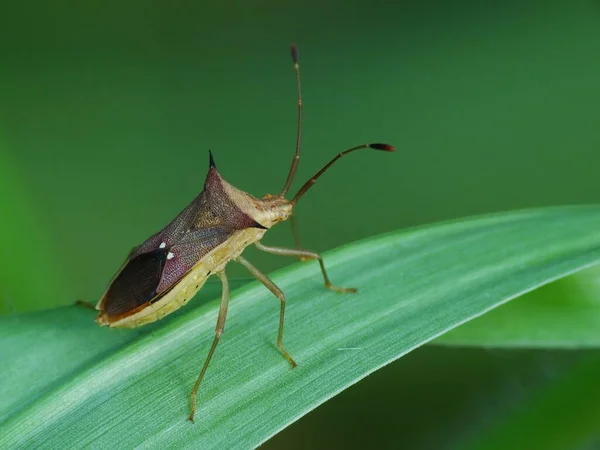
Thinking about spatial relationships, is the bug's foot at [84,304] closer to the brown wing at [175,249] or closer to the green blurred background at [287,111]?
the brown wing at [175,249]

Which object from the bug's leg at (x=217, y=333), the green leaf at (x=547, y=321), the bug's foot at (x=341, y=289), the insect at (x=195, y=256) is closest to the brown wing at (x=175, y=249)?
the insect at (x=195, y=256)

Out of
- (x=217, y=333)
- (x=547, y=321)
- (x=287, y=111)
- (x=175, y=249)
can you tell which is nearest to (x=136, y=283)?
(x=175, y=249)

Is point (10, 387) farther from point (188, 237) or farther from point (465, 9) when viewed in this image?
point (465, 9)

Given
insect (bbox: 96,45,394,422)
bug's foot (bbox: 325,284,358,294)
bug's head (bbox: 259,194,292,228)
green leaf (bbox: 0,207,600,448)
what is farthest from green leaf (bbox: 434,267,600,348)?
bug's head (bbox: 259,194,292,228)

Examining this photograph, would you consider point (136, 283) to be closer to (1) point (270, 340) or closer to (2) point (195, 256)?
(2) point (195, 256)

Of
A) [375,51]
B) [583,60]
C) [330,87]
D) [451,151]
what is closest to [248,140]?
[330,87]

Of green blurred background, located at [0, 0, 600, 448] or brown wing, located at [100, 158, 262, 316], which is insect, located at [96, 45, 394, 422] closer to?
brown wing, located at [100, 158, 262, 316]

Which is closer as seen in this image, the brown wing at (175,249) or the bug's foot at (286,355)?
the bug's foot at (286,355)
